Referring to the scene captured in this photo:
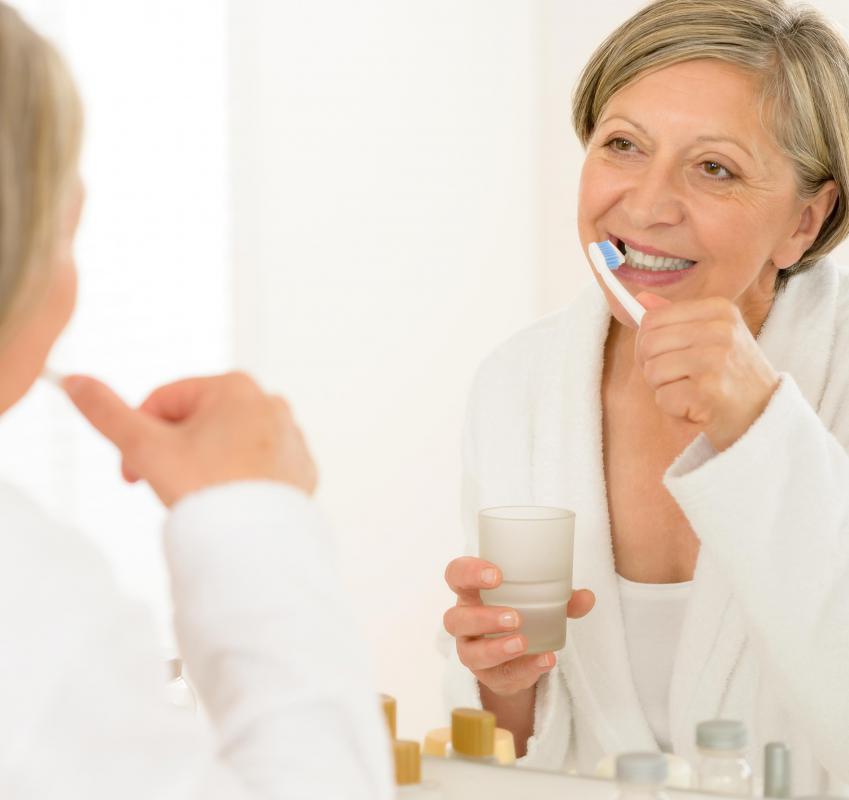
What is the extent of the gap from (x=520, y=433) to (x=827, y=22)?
44cm

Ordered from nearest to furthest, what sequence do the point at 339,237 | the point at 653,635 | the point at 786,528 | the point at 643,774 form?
the point at 643,774 → the point at 786,528 → the point at 653,635 → the point at 339,237

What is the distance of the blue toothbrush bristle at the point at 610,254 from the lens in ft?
3.26

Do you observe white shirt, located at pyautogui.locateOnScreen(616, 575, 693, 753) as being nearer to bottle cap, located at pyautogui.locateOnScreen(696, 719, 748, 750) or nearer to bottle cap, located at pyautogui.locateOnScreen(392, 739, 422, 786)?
bottle cap, located at pyautogui.locateOnScreen(696, 719, 748, 750)

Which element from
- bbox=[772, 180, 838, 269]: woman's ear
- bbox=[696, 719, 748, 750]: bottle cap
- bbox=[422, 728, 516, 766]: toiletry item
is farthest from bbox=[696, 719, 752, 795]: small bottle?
bbox=[772, 180, 838, 269]: woman's ear

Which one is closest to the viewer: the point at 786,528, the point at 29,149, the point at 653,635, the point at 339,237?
the point at 29,149

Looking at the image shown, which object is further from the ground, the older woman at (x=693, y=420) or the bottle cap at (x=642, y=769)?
the older woman at (x=693, y=420)

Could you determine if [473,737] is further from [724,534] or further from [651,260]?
[651,260]

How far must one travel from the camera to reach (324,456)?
1398 millimetres

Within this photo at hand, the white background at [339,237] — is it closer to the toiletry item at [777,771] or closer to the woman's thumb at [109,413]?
the toiletry item at [777,771]

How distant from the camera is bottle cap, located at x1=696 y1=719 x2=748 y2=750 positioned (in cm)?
81

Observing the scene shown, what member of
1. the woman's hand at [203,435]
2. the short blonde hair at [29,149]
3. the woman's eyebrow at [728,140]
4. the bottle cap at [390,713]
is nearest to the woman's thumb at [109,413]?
the woman's hand at [203,435]

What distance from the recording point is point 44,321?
0.57 meters

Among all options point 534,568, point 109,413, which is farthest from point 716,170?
point 109,413

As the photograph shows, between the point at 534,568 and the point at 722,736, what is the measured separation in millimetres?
186
